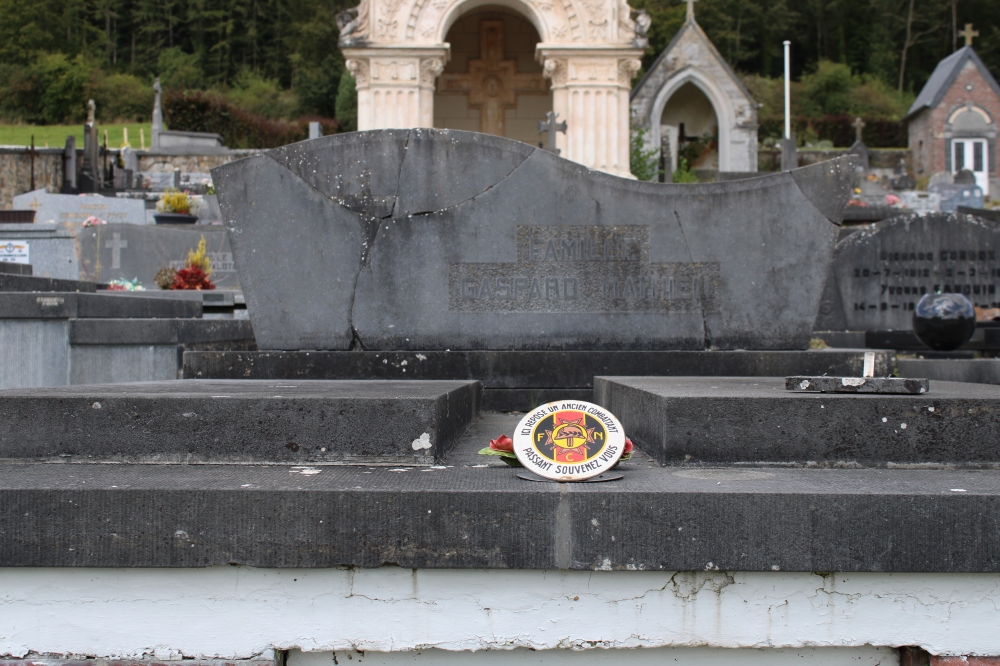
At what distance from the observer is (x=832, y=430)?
276 centimetres

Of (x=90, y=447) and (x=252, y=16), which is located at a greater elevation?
(x=252, y=16)

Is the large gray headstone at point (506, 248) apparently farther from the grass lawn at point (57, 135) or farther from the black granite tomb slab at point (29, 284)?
the grass lawn at point (57, 135)

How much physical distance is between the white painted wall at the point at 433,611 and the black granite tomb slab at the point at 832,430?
550 mm

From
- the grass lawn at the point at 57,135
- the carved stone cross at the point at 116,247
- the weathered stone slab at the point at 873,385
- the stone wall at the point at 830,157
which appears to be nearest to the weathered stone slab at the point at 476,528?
the weathered stone slab at the point at 873,385

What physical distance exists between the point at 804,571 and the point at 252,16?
62816 mm

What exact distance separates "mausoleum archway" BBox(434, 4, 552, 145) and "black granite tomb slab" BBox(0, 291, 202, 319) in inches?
503

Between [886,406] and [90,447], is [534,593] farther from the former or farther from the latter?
[90,447]

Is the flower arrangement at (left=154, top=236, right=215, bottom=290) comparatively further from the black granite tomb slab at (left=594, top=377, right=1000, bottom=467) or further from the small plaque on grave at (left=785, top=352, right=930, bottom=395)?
the small plaque on grave at (left=785, top=352, right=930, bottom=395)

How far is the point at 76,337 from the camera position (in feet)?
19.1

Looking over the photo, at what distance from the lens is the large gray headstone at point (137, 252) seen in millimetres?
12078

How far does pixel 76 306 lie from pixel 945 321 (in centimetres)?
679

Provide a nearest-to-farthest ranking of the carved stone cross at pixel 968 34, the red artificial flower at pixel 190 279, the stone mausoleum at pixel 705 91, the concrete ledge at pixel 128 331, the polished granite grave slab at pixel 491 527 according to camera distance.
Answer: the polished granite grave slab at pixel 491 527, the concrete ledge at pixel 128 331, the red artificial flower at pixel 190 279, the stone mausoleum at pixel 705 91, the carved stone cross at pixel 968 34

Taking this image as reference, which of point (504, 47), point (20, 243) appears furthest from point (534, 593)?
point (504, 47)

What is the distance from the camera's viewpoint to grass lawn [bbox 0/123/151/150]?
39.4 metres
